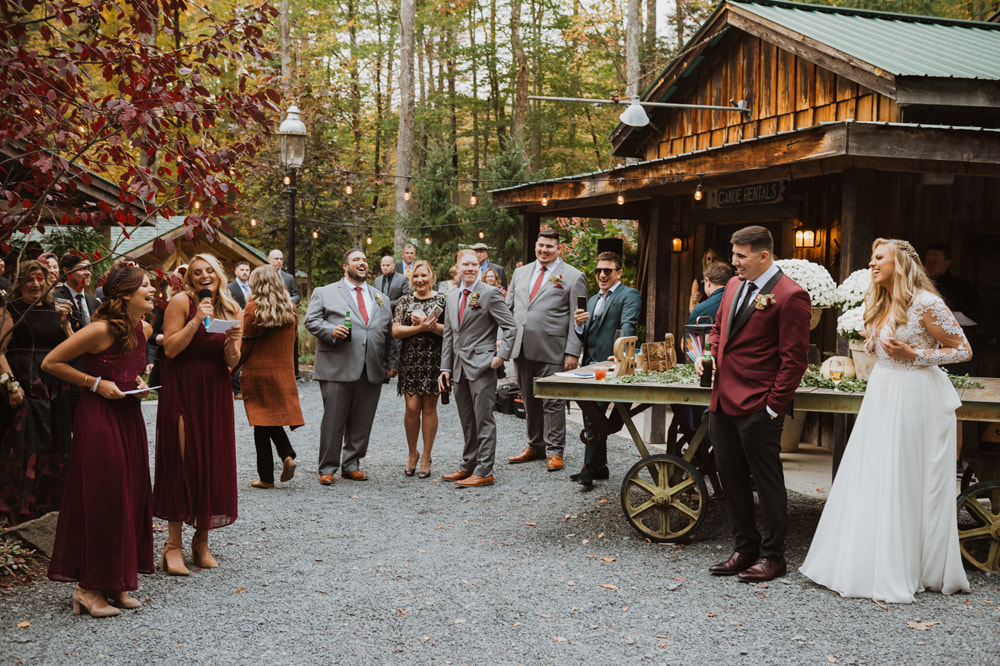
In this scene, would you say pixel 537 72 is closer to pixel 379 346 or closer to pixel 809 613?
pixel 379 346

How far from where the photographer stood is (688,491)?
683cm

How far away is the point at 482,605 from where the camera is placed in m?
4.98

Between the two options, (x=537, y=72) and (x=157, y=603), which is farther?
(x=537, y=72)

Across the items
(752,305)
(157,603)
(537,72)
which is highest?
(537,72)

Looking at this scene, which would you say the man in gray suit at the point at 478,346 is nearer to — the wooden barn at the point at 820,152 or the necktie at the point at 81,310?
the wooden barn at the point at 820,152

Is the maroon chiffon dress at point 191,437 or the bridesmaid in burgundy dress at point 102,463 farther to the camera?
the maroon chiffon dress at point 191,437

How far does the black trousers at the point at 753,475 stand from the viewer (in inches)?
206

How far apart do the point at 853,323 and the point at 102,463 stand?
187 inches

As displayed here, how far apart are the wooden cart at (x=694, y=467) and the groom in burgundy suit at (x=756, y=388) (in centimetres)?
42

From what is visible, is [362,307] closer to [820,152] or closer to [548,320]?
[548,320]

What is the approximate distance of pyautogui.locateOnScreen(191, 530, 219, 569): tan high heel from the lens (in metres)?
5.64

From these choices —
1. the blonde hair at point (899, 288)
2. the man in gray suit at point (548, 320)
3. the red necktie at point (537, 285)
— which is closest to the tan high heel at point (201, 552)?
the man in gray suit at point (548, 320)

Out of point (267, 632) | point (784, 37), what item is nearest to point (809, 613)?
point (267, 632)

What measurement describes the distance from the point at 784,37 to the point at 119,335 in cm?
867
